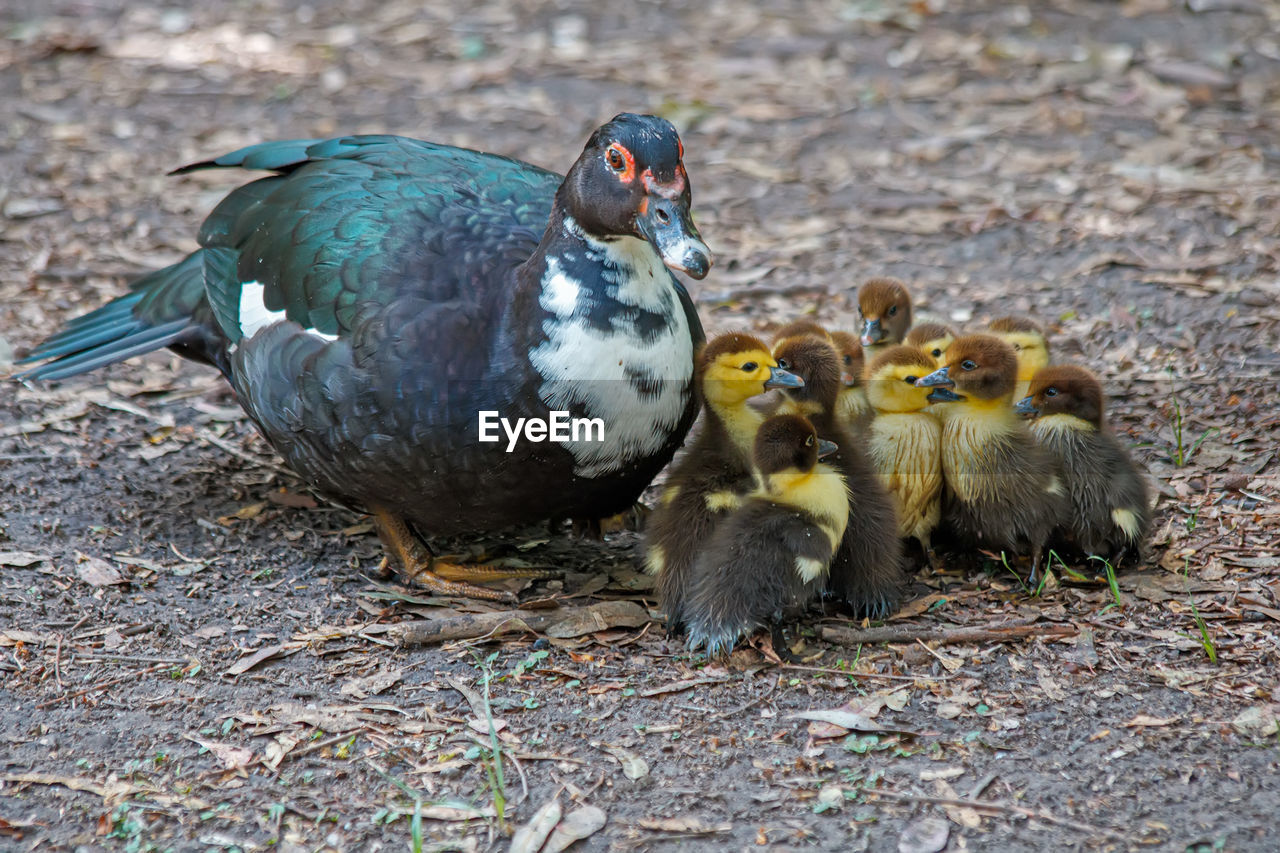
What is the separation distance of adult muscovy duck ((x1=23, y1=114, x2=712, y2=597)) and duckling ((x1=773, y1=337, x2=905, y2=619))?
A: 14.3 inches

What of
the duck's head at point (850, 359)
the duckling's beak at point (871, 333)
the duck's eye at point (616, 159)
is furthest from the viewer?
the duckling's beak at point (871, 333)

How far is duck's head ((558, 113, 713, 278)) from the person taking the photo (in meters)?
3.84

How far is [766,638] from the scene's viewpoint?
156 inches

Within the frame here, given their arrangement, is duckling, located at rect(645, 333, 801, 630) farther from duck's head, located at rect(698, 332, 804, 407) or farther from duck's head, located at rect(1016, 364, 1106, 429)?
duck's head, located at rect(1016, 364, 1106, 429)

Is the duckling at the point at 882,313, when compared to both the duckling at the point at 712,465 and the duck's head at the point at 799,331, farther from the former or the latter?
the duckling at the point at 712,465

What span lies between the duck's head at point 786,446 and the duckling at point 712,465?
0.78ft

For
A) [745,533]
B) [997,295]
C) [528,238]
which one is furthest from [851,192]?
[745,533]

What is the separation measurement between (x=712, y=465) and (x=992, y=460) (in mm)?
878

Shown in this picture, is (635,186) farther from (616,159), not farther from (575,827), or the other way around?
(575,827)

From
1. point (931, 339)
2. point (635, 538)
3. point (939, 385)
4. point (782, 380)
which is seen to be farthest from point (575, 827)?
point (931, 339)

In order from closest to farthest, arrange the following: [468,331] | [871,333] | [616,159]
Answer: [616,159]
[468,331]
[871,333]

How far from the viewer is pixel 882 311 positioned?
498 cm

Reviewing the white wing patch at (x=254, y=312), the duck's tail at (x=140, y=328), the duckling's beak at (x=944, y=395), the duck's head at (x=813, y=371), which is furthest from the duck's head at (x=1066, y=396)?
the duck's tail at (x=140, y=328)

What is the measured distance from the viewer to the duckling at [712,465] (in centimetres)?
403
